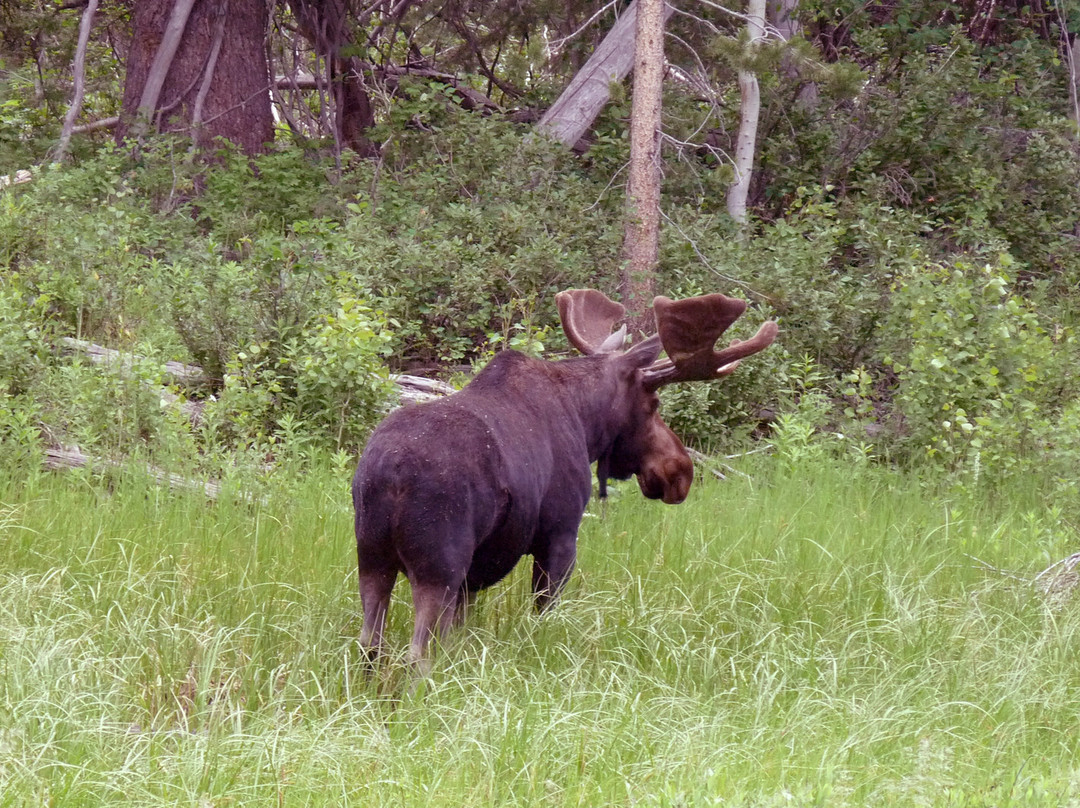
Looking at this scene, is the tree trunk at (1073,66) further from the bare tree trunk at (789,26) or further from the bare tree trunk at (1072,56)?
the bare tree trunk at (789,26)

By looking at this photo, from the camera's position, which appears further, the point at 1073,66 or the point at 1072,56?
the point at 1072,56

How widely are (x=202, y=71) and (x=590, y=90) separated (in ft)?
15.9

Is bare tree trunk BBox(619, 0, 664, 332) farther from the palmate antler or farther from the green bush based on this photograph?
the palmate antler

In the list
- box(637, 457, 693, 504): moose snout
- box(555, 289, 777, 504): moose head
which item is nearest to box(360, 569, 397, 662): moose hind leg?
box(555, 289, 777, 504): moose head

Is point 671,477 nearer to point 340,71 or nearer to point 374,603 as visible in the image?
point 374,603

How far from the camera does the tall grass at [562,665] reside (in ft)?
12.5

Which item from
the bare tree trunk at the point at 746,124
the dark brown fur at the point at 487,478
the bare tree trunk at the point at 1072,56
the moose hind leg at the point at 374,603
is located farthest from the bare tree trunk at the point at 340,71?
the moose hind leg at the point at 374,603

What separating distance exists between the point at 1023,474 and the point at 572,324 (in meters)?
3.61

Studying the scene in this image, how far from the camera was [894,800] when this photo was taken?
147 inches

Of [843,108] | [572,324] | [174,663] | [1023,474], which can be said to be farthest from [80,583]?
[843,108]

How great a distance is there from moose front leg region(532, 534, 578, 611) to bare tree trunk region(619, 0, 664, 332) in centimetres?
514

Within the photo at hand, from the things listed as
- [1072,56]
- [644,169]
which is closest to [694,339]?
[644,169]

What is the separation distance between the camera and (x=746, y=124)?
12.9 meters

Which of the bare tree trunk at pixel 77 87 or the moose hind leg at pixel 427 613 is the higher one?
the bare tree trunk at pixel 77 87
